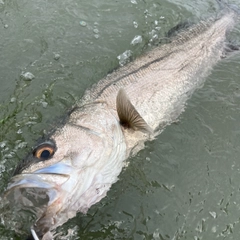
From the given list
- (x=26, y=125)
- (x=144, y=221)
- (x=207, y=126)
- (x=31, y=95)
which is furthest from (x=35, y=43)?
(x=144, y=221)

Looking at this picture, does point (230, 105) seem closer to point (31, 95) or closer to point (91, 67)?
point (91, 67)

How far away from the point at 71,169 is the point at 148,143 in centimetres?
135

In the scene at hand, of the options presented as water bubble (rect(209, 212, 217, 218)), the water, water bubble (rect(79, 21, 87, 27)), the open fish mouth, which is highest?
the open fish mouth

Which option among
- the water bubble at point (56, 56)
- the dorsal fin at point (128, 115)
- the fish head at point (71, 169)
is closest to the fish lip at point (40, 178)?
the fish head at point (71, 169)

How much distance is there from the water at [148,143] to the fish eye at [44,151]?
710mm

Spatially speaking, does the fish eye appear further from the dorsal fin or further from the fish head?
the dorsal fin

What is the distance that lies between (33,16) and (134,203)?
387 centimetres

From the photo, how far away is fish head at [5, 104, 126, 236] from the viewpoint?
2811 mm

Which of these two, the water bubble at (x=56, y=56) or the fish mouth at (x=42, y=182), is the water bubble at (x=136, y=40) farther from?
the fish mouth at (x=42, y=182)

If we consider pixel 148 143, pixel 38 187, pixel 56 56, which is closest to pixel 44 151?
pixel 38 187

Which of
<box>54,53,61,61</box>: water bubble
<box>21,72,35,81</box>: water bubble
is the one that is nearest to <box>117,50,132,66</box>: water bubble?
<box>54,53,61,61</box>: water bubble

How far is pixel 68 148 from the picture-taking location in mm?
3230

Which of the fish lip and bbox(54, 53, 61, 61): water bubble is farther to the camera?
bbox(54, 53, 61, 61): water bubble

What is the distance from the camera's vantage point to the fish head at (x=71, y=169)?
9.22 ft
